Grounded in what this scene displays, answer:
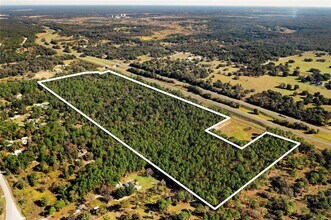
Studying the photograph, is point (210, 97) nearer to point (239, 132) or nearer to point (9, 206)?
point (239, 132)

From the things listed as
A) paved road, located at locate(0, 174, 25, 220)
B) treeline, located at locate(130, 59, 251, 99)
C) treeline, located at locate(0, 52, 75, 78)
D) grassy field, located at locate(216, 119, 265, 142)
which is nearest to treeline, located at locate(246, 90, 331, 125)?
treeline, located at locate(130, 59, 251, 99)

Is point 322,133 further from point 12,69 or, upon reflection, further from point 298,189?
point 12,69

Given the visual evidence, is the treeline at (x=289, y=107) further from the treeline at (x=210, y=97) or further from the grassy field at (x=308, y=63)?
the grassy field at (x=308, y=63)

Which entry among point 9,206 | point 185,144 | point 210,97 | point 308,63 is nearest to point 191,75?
point 210,97

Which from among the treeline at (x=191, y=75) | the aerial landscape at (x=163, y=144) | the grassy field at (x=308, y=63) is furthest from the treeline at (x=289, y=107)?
the grassy field at (x=308, y=63)

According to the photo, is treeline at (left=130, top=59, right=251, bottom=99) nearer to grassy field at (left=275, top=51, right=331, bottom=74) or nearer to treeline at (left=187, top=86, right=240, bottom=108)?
treeline at (left=187, top=86, right=240, bottom=108)

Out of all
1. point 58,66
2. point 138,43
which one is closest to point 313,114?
point 58,66
